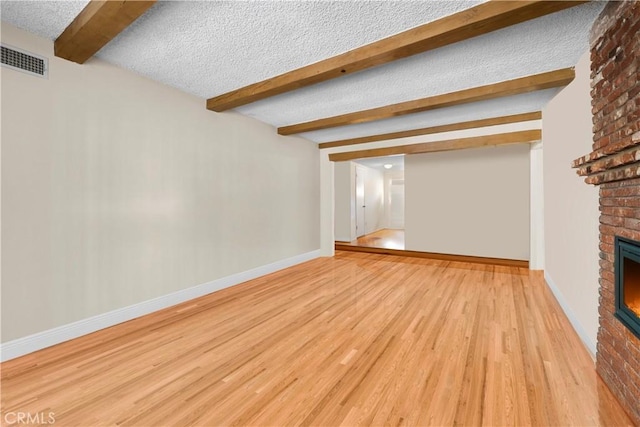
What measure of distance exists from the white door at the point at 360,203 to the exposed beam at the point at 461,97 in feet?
13.2

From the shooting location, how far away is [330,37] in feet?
6.98

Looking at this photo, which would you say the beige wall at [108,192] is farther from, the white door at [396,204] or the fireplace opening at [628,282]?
the white door at [396,204]

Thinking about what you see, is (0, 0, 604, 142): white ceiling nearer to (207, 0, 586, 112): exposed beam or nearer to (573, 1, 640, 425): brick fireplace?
(207, 0, 586, 112): exposed beam

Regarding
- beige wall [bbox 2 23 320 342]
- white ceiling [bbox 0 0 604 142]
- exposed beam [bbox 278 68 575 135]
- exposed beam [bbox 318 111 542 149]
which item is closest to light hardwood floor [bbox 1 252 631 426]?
beige wall [bbox 2 23 320 342]

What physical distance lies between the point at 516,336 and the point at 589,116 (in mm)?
1899

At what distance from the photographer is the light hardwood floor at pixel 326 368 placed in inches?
58.2

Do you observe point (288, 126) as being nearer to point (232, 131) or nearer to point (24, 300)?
point (232, 131)

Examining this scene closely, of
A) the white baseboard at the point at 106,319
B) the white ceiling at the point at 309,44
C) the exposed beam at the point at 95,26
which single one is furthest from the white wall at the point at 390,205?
the exposed beam at the point at 95,26

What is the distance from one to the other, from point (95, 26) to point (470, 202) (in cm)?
570

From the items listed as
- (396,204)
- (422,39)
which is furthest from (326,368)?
(396,204)

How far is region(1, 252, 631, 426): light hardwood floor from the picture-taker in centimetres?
148

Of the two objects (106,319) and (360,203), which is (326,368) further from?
(360,203)

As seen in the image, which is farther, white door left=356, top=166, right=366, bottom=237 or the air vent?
white door left=356, top=166, right=366, bottom=237

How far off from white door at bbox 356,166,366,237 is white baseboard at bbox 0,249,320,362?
4679mm
